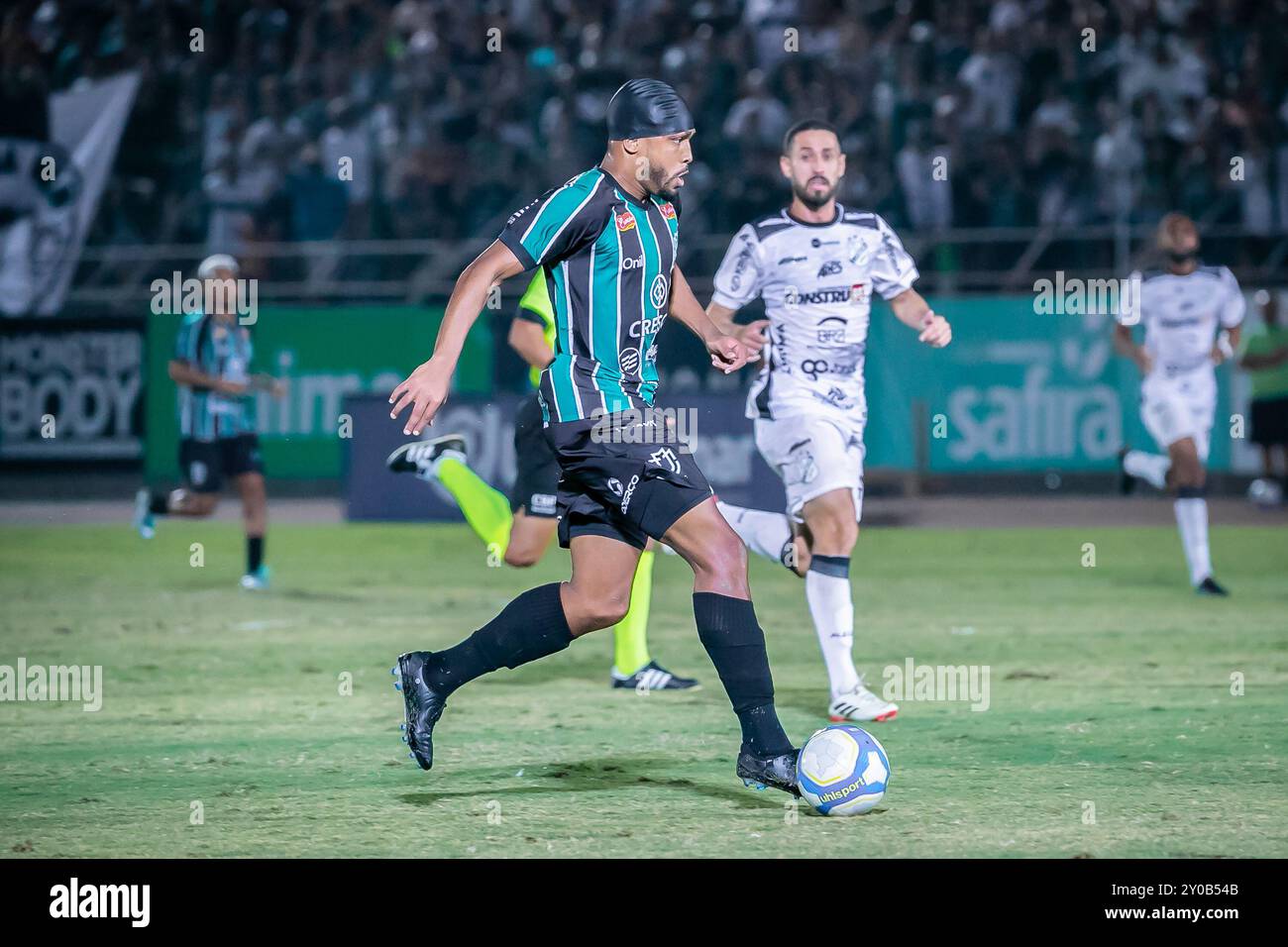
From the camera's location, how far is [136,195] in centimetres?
2136

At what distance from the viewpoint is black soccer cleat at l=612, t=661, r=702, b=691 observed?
27.6 ft

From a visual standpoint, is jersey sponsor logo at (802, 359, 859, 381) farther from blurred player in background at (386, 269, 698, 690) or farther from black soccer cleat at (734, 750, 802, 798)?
black soccer cleat at (734, 750, 802, 798)

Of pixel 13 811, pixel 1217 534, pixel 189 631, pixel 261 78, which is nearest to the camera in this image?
pixel 13 811

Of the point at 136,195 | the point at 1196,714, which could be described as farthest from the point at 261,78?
the point at 1196,714

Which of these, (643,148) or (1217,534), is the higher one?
(643,148)

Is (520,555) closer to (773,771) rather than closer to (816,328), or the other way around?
(816,328)

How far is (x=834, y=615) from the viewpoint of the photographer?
25.1ft

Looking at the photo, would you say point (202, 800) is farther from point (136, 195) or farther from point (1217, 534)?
point (136, 195)

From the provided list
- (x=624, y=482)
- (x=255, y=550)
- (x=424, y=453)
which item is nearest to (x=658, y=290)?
(x=624, y=482)

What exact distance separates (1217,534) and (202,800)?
11.9m

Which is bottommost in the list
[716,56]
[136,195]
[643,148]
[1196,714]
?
[1196,714]

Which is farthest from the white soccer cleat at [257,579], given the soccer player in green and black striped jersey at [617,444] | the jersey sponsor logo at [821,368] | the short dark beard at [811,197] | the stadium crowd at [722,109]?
the stadium crowd at [722,109]

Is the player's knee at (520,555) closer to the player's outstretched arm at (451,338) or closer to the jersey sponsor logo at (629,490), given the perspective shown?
the jersey sponsor logo at (629,490)

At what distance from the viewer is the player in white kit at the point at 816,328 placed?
7.80 m
